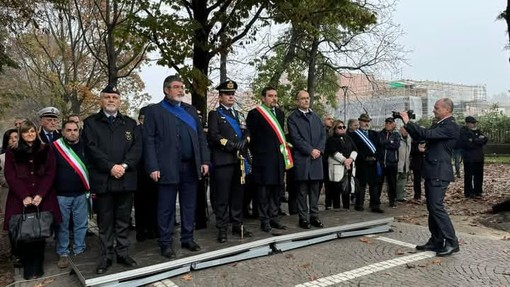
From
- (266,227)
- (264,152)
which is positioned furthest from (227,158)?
(266,227)

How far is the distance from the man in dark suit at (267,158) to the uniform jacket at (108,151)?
1767mm

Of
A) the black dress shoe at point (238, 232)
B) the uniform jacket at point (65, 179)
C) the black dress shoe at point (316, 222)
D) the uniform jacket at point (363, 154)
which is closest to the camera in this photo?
the uniform jacket at point (65, 179)

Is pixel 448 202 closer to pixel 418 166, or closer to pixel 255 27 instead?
pixel 418 166

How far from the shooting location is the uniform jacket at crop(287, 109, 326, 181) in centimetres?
625

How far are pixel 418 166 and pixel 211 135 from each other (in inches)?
220

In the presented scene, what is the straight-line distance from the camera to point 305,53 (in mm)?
16453

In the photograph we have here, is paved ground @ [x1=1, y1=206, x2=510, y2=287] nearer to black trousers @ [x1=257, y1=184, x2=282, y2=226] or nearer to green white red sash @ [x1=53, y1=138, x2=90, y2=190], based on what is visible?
black trousers @ [x1=257, y1=184, x2=282, y2=226]

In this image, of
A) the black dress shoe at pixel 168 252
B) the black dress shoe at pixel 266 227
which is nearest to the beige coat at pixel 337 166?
the black dress shoe at pixel 266 227

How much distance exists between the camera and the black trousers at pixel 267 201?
6098 mm

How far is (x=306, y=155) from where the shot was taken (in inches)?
246

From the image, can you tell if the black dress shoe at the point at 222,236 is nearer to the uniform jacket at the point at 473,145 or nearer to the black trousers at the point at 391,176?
the black trousers at the point at 391,176

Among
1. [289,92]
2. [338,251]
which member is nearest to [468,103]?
[289,92]

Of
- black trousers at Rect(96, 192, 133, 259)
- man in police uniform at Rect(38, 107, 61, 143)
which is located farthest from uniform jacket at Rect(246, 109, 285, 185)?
man in police uniform at Rect(38, 107, 61, 143)

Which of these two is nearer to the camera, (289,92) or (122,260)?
(122,260)
